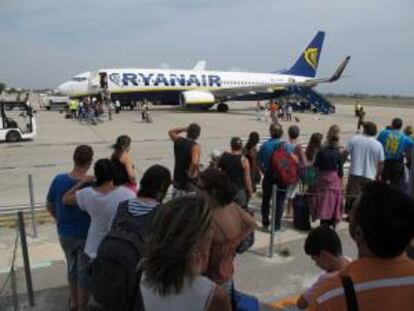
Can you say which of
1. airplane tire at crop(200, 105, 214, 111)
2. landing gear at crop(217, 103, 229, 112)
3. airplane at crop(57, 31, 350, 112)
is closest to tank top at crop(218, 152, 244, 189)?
airplane at crop(57, 31, 350, 112)

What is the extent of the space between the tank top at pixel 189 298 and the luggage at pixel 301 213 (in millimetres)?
5581

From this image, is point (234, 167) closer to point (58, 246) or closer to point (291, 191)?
point (291, 191)

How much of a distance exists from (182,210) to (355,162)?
6.11 meters

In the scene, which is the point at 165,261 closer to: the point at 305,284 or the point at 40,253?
the point at 305,284

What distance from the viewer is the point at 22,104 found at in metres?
19.8

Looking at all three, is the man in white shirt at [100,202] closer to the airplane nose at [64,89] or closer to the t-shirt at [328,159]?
the t-shirt at [328,159]

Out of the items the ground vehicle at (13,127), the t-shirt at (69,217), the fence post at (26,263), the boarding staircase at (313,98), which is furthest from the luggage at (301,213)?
the boarding staircase at (313,98)

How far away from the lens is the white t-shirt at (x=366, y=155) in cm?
774

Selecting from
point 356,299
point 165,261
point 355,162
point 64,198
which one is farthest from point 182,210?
point 355,162

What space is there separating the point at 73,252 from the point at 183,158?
110 inches

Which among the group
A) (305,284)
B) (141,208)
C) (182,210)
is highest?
(182,210)

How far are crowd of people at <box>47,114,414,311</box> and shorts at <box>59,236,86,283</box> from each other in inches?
0.4

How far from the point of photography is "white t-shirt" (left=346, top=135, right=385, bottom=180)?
25.4 feet

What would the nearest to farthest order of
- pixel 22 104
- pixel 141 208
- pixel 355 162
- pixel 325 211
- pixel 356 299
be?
pixel 356 299
pixel 141 208
pixel 325 211
pixel 355 162
pixel 22 104
